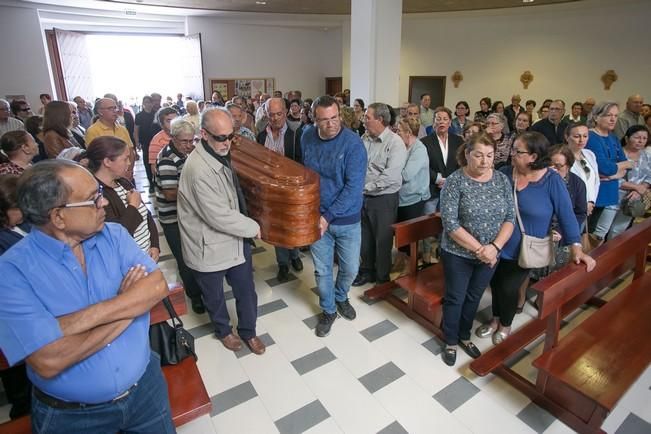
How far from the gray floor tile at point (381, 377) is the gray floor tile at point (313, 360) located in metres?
0.28

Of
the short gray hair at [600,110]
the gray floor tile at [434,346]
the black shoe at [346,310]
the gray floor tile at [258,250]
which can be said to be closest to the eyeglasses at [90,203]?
the black shoe at [346,310]

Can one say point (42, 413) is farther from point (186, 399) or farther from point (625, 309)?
point (625, 309)

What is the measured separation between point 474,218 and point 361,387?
1.22 meters

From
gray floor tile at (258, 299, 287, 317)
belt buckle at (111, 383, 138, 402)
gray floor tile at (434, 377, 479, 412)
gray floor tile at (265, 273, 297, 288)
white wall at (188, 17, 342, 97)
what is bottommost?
gray floor tile at (434, 377, 479, 412)

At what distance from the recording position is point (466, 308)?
2422 mm

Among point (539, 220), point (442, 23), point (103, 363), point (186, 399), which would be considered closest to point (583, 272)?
point (539, 220)

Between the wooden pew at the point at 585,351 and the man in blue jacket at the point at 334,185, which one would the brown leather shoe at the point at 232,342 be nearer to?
the man in blue jacket at the point at 334,185

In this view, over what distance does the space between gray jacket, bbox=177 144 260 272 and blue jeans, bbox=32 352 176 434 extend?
80 centimetres

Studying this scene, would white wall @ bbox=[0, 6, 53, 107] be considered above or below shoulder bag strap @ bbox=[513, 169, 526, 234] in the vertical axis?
above

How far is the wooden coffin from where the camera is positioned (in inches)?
82.4

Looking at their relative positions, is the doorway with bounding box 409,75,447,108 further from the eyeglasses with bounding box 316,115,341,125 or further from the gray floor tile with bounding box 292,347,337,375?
the gray floor tile with bounding box 292,347,337,375

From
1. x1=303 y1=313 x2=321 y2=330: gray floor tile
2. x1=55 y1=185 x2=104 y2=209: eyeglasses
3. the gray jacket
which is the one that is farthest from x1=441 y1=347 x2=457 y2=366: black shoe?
x1=55 y1=185 x2=104 y2=209: eyeglasses

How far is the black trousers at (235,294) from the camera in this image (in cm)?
232

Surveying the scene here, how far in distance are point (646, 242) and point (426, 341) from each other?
1.76m
